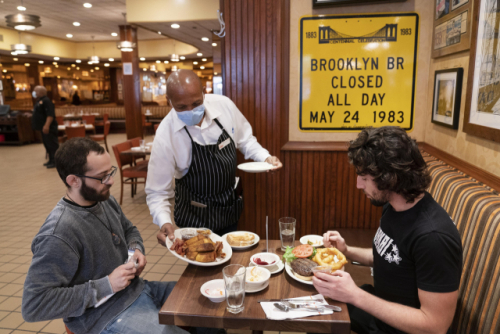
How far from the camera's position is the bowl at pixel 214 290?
141 centimetres

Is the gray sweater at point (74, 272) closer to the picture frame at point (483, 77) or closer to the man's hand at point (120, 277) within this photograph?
the man's hand at point (120, 277)

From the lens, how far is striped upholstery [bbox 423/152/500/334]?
1368mm

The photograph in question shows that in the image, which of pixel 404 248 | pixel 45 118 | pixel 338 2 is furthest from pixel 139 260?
pixel 45 118

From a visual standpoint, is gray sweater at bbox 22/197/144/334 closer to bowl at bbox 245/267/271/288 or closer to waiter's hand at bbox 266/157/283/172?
bowl at bbox 245/267/271/288

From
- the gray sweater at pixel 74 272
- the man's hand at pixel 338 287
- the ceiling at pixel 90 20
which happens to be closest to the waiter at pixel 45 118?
the ceiling at pixel 90 20

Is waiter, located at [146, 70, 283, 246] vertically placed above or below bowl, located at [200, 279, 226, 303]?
above

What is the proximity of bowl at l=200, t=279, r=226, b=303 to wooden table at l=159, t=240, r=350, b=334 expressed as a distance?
28 mm

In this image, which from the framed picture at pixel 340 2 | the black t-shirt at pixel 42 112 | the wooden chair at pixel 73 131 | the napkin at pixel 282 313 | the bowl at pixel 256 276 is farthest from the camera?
the wooden chair at pixel 73 131

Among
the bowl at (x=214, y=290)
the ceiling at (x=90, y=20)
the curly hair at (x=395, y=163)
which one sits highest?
the ceiling at (x=90, y=20)

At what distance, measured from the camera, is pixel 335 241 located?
5.83 feet

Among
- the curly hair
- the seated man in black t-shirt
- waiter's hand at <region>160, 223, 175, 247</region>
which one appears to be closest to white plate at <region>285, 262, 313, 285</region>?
the seated man in black t-shirt

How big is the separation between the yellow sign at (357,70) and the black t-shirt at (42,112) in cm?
757

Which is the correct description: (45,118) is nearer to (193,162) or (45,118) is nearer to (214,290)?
(193,162)

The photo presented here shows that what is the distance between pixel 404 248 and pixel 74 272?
138cm
